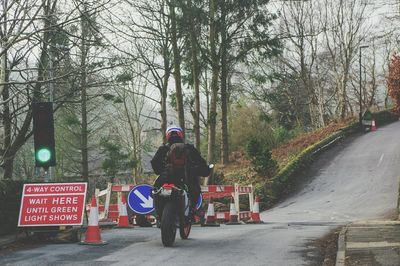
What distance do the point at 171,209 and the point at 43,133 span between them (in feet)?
12.7

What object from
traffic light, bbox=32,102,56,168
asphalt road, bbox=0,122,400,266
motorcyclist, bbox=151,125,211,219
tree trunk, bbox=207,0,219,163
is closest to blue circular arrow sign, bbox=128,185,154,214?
asphalt road, bbox=0,122,400,266

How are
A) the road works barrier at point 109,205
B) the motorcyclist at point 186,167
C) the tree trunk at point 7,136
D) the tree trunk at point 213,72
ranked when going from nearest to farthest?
the motorcyclist at point 186,167 → the road works barrier at point 109,205 → the tree trunk at point 7,136 → the tree trunk at point 213,72

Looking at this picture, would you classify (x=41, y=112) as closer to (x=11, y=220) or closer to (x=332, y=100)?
(x=11, y=220)

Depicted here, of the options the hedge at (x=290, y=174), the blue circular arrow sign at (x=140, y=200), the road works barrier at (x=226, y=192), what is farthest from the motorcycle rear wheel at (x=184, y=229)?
the hedge at (x=290, y=174)

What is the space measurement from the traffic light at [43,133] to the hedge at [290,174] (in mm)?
18707

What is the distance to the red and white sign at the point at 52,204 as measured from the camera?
10.9 metres

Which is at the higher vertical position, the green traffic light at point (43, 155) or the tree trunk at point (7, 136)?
the tree trunk at point (7, 136)

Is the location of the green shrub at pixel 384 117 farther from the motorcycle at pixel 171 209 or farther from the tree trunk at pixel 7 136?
the motorcycle at pixel 171 209

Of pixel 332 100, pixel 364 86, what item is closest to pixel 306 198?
pixel 332 100

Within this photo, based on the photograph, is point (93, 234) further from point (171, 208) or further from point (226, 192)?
point (226, 192)

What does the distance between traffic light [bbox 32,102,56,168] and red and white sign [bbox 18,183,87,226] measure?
771mm

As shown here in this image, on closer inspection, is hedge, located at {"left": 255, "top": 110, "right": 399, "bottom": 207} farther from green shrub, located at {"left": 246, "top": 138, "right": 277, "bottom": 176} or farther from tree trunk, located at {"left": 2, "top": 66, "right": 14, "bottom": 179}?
tree trunk, located at {"left": 2, "top": 66, "right": 14, "bottom": 179}

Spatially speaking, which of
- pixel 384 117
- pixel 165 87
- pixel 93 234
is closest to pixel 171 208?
pixel 93 234

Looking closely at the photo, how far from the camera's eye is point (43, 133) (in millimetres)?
11820
